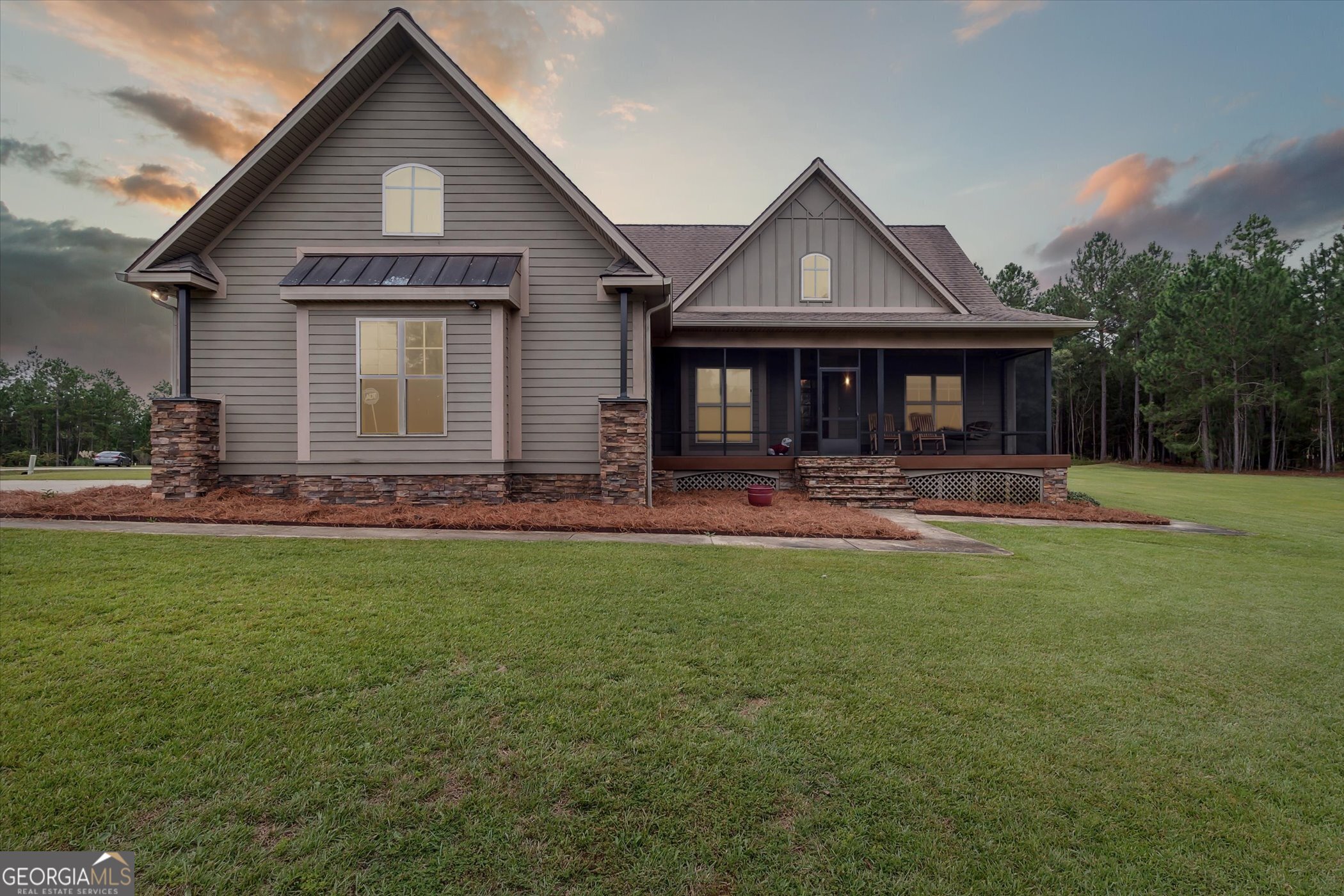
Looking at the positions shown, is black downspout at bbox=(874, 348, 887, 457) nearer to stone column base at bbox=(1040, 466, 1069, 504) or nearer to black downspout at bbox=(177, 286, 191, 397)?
stone column base at bbox=(1040, 466, 1069, 504)

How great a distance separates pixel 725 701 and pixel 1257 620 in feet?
17.5

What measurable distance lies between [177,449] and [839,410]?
15.3m

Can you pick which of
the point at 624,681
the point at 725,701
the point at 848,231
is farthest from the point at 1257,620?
the point at 848,231

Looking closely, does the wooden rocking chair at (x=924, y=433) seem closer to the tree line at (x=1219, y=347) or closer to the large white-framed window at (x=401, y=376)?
the large white-framed window at (x=401, y=376)

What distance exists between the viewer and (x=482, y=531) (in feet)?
26.4

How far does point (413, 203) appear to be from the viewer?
1048 centimetres

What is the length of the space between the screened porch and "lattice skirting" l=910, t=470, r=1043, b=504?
1.01 metres

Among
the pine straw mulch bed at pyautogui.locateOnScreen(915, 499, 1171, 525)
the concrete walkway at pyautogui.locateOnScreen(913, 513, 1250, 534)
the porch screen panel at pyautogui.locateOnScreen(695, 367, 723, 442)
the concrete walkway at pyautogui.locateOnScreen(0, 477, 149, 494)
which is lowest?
the concrete walkway at pyautogui.locateOnScreen(913, 513, 1250, 534)

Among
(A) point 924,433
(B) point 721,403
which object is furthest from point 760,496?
(A) point 924,433

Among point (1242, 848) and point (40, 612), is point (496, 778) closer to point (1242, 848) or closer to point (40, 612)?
point (1242, 848)

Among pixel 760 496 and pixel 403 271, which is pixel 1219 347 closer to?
pixel 760 496

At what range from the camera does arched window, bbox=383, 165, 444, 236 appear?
412 inches

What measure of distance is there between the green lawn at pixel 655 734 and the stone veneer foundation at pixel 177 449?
4.63m

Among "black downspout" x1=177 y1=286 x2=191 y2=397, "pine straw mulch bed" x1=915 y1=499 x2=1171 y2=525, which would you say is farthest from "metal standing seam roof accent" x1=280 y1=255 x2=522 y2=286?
"pine straw mulch bed" x1=915 y1=499 x2=1171 y2=525
